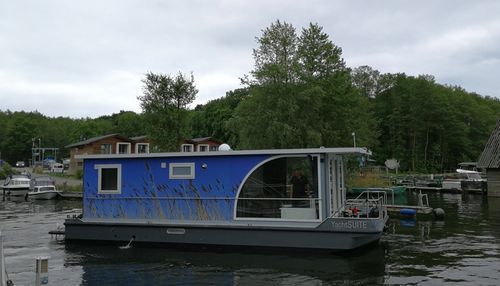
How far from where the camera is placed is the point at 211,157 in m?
15.3

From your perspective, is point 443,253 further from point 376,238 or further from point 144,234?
point 144,234

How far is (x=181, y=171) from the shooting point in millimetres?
15711

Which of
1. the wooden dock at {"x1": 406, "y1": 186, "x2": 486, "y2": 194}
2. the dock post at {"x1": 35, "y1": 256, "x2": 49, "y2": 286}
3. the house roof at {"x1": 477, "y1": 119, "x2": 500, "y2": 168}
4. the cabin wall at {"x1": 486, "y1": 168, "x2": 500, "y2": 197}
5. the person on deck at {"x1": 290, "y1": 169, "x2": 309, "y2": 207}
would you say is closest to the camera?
the dock post at {"x1": 35, "y1": 256, "x2": 49, "y2": 286}

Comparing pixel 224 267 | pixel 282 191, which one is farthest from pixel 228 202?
pixel 224 267

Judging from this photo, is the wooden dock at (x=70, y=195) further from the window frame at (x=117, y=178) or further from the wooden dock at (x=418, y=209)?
the wooden dock at (x=418, y=209)

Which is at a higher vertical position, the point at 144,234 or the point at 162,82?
the point at 162,82

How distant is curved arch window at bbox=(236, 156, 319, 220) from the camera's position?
1420 centimetres

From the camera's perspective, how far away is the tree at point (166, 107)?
3791 centimetres

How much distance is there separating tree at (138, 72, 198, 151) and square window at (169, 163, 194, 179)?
22036mm

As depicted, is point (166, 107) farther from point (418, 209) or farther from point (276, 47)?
point (418, 209)

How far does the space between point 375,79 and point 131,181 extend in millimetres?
79742

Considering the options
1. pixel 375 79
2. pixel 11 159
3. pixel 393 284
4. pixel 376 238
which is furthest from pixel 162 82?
pixel 11 159

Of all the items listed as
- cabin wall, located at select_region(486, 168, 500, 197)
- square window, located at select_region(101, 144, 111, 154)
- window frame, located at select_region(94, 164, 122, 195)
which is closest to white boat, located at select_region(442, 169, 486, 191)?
cabin wall, located at select_region(486, 168, 500, 197)

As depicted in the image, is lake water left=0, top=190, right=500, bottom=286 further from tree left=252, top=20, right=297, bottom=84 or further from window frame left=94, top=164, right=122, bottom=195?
tree left=252, top=20, right=297, bottom=84
